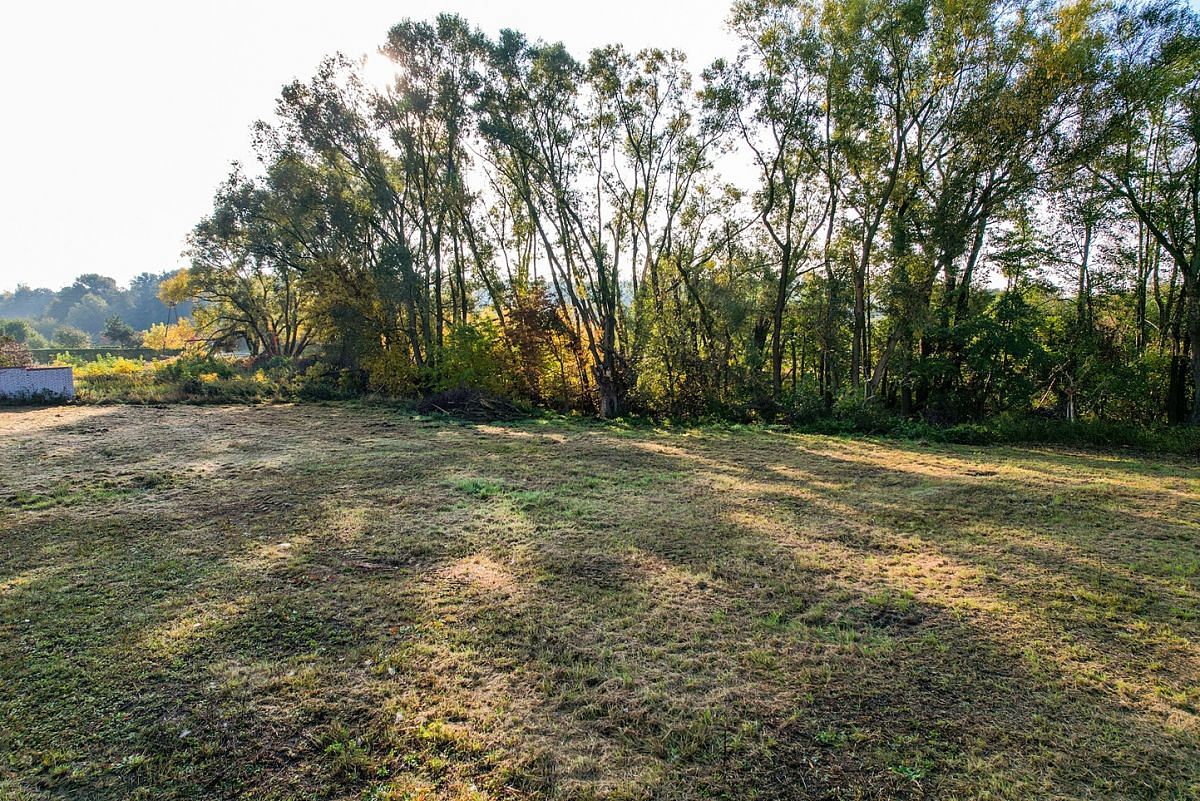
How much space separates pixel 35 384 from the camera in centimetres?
1134

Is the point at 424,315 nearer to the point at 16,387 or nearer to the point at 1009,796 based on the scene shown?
the point at 16,387

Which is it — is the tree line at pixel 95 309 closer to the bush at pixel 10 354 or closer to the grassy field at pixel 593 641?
the bush at pixel 10 354

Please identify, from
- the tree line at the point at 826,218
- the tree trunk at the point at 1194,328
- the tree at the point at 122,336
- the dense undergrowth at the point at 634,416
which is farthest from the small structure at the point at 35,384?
the tree at the point at 122,336

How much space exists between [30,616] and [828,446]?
8.39 m

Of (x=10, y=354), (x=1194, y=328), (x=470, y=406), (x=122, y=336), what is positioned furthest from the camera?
(x=122, y=336)

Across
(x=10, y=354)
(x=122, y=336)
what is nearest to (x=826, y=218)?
(x=10, y=354)

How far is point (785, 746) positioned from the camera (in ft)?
6.15

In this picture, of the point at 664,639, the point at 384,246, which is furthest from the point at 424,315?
the point at 664,639

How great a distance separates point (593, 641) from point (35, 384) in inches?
587

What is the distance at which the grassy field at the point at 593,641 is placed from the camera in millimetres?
1769

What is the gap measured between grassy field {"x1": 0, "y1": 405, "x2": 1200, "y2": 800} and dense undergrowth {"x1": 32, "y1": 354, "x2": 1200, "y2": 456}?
3.34 meters

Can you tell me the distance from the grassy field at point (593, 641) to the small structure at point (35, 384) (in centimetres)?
852

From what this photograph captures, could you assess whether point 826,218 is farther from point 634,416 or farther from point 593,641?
point 593,641

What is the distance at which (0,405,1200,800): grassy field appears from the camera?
177 cm
